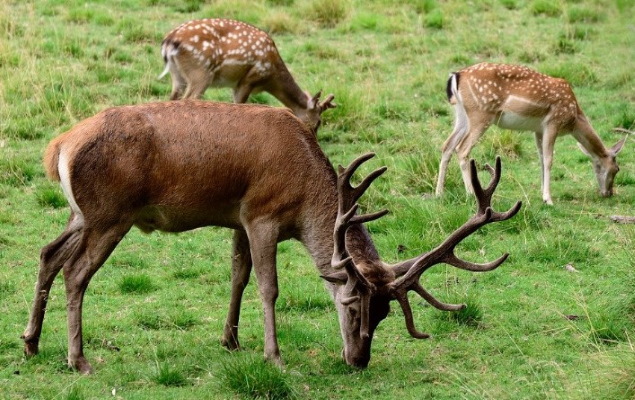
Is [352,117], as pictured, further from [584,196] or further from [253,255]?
[253,255]

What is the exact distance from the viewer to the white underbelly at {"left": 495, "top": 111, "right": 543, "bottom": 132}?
32.0 ft

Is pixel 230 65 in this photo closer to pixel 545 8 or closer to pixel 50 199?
pixel 50 199

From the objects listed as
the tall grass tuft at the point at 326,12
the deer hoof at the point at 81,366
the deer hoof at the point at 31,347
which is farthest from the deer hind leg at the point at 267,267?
the tall grass tuft at the point at 326,12

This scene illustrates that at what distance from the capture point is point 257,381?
5.75 metres

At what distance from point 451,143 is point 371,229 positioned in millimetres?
1480

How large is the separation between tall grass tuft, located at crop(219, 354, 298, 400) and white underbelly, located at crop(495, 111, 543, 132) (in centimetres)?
464

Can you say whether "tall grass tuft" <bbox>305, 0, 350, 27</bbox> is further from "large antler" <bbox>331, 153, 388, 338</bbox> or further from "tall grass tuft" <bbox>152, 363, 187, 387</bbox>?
"tall grass tuft" <bbox>152, 363, 187, 387</bbox>

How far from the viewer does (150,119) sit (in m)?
6.12

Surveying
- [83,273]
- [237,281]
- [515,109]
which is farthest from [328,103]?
[83,273]

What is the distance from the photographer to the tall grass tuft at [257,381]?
5758mm

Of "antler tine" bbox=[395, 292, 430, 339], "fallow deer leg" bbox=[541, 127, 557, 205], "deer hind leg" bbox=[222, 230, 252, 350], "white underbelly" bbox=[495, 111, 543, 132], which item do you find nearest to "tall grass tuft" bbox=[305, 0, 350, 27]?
"white underbelly" bbox=[495, 111, 543, 132]

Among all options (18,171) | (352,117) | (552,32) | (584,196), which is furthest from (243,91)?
(552,32)

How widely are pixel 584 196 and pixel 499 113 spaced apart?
104 cm

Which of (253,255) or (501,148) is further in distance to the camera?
(501,148)
